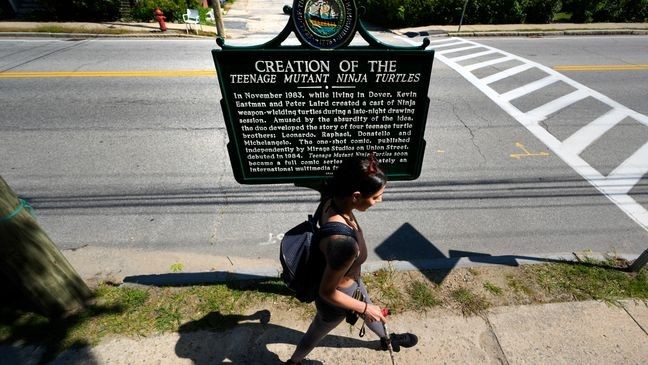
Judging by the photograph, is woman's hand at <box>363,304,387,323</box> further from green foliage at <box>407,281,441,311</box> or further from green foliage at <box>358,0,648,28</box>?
green foliage at <box>358,0,648,28</box>

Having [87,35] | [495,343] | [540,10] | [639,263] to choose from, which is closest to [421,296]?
[495,343]

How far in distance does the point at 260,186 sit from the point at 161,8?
588 inches

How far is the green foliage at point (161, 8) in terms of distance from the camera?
15.4 meters

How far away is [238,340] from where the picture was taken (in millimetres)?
2977

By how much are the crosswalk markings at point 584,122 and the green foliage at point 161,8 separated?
12.5 metres

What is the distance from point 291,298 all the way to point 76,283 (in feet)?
6.73

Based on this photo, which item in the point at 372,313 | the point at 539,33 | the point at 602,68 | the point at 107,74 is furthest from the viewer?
the point at 539,33

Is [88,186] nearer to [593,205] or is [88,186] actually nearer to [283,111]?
[283,111]

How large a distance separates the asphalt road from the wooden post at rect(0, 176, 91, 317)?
123cm

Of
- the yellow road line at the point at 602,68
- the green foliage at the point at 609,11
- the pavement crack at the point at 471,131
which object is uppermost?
the green foliage at the point at 609,11

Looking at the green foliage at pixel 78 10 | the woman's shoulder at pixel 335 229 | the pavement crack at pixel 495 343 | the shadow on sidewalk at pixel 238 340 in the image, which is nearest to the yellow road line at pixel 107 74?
the green foliage at pixel 78 10

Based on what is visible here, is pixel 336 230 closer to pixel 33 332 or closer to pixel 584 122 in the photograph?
pixel 33 332

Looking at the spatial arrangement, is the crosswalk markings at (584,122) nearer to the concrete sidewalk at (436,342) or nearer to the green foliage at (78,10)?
the concrete sidewalk at (436,342)

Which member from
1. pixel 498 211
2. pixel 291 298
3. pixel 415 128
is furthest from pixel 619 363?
pixel 291 298
